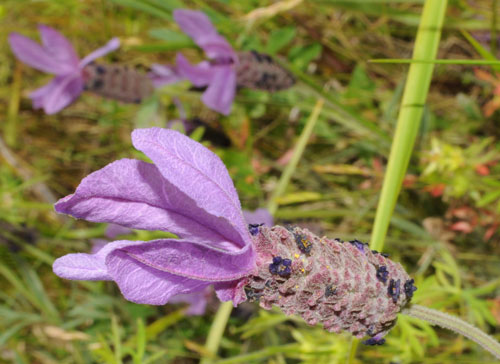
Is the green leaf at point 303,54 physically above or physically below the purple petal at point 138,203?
above

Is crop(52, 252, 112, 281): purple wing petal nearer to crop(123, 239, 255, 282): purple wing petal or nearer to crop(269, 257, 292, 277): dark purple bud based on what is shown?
crop(123, 239, 255, 282): purple wing petal

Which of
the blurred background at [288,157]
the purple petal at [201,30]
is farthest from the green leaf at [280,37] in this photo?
the purple petal at [201,30]

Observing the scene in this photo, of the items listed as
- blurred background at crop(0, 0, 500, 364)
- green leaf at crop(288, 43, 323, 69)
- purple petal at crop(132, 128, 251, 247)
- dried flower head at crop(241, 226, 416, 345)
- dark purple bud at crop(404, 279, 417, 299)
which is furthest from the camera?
green leaf at crop(288, 43, 323, 69)

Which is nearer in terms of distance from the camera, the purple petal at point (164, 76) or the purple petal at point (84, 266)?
the purple petal at point (84, 266)

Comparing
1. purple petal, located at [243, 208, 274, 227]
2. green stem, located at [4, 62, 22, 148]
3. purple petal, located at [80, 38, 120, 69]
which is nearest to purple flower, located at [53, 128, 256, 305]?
purple petal, located at [243, 208, 274, 227]

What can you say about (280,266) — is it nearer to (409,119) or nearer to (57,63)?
(409,119)

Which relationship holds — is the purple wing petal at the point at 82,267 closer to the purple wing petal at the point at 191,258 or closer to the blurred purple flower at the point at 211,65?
Result: the purple wing petal at the point at 191,258
